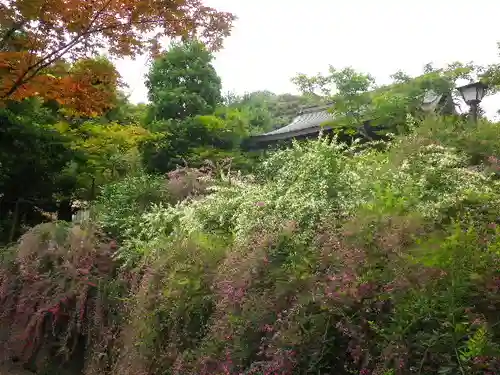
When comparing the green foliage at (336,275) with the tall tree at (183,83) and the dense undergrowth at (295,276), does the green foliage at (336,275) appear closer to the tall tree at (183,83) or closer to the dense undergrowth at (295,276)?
the dense undergrowth at (295,276)

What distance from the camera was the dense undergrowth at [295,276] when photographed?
8.77 ft

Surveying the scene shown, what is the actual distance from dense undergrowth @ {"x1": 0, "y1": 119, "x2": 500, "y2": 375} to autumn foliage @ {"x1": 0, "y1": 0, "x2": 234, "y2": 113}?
1.93 m

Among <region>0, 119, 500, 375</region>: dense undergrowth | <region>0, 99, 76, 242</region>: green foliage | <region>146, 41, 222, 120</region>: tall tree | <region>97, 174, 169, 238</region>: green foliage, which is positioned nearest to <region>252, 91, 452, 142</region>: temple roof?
<region>146, 41, 222, 120</region>: tall tree

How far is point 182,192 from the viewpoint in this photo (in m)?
7.95

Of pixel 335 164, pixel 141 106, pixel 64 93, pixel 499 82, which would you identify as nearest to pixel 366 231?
pixel 335 164

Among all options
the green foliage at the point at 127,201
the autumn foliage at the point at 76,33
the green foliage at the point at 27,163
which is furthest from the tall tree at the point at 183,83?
the autumn foliage at the point at 76,33

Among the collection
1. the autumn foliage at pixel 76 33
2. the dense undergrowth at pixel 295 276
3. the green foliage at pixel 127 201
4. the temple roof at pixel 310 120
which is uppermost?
the autumn foliage at pixel 76 33

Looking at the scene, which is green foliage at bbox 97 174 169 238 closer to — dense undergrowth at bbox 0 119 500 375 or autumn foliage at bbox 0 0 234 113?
dense undergrowth at bbox 0 119 500 375

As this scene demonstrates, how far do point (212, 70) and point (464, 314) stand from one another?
1196 cm

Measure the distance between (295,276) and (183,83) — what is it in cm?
1070

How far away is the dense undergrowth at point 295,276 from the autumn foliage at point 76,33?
1.93 m

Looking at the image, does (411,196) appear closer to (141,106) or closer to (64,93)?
(64,93)

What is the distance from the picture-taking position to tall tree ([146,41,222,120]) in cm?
1285

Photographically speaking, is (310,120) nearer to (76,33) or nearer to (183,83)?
(183,83)
